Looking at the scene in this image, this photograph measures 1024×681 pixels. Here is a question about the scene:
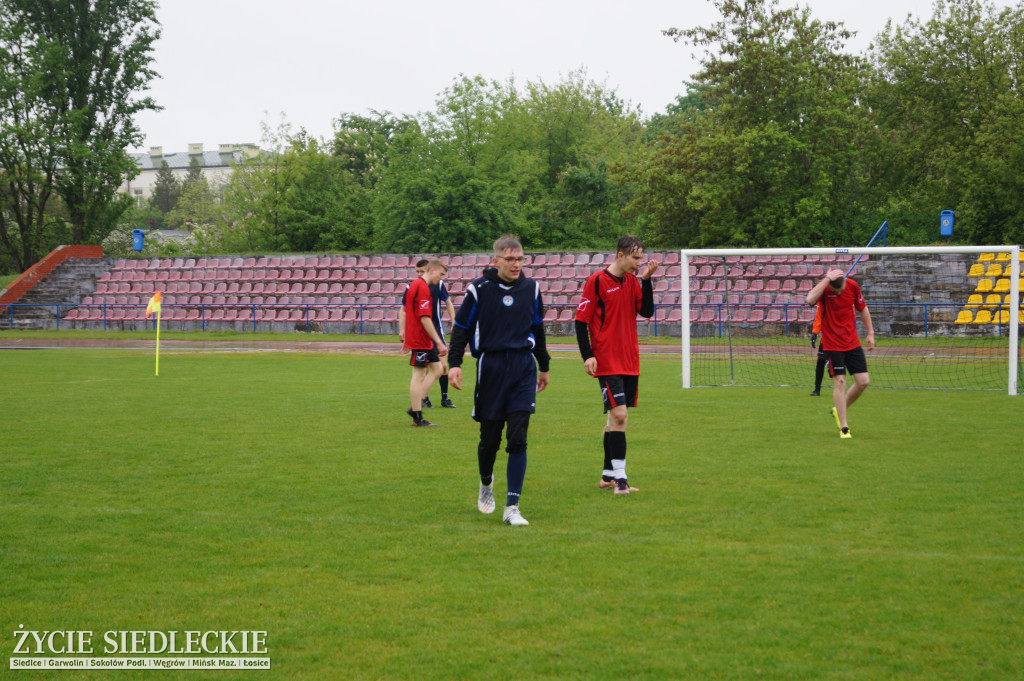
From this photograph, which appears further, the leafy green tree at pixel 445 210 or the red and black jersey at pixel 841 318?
the leafy green tree at pixel 445 210

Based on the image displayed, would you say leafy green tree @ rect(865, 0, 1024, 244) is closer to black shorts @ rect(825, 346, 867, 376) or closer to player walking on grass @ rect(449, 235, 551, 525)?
black shorts @ rect(825, 346, 867, 376)

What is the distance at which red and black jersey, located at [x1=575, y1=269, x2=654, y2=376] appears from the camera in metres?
8.16

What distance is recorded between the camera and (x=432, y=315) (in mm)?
12711

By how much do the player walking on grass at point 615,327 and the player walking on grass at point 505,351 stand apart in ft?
3.60

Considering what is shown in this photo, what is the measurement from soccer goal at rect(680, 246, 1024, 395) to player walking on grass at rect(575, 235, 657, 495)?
10620mm

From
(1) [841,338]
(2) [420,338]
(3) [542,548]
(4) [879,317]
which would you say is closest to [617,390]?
(3) [542,548]

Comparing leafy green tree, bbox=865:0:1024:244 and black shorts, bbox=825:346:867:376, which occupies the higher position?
leafy green tree, bbox=865:0:1024:244

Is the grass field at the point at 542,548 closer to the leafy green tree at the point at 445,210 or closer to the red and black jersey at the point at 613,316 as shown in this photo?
the red and black jersey at the point at 613,316

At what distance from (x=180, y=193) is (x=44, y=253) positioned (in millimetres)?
84017

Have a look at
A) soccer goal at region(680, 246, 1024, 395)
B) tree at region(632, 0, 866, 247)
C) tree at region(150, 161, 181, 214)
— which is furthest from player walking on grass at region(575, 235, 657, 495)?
tree at region(150, 161, 181, 214)

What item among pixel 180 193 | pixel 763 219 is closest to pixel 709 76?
pixel 763 219

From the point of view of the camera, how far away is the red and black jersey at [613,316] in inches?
321

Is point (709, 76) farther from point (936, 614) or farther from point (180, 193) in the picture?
point (180, 193)

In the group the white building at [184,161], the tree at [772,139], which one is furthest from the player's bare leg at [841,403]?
the white building at [184,161]
